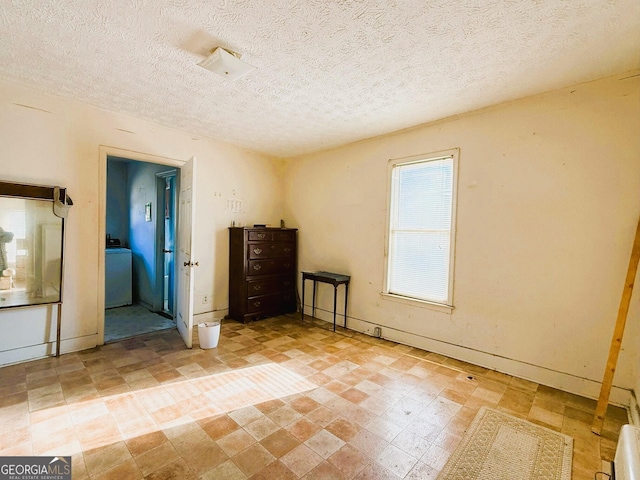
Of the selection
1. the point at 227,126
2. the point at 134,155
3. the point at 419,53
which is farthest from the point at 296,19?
the point at 134,155

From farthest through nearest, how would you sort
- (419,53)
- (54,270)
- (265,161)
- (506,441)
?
(265,161), (54,270), (419,53), (506,441)

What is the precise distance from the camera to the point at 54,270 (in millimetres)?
2861

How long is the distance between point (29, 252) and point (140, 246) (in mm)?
2300

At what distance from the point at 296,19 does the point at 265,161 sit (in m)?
3.14

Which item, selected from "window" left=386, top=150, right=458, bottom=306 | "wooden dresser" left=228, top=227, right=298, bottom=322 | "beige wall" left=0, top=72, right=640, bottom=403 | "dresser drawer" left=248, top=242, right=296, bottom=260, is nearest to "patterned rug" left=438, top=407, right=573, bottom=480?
"beige wall" left=0, top=72, right=640, bottom=403

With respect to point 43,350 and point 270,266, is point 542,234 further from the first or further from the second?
point 43,350

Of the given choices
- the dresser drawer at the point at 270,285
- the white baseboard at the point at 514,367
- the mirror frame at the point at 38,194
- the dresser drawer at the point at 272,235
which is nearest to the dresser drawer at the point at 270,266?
the dresser drawer at the point at 270,285

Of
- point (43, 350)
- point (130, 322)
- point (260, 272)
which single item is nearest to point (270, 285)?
point (260, 272)

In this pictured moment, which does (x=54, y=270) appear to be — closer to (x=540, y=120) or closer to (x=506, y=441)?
(x=506, y=441)

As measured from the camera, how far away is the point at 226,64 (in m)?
2.06

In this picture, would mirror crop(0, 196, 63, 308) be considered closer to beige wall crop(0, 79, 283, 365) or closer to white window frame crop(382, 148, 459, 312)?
beige wall crop(0, 79, 283, 365)

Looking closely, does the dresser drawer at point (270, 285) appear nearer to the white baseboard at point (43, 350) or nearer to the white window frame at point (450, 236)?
the white window frame at point (450, 236)

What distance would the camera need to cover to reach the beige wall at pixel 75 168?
267cm

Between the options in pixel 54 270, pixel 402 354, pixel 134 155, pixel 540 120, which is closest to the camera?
pixel 540 120
